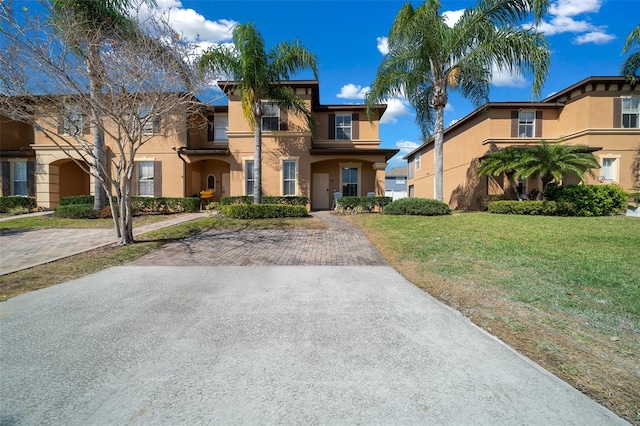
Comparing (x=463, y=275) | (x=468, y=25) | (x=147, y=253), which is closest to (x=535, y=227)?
(x=463, y=275)

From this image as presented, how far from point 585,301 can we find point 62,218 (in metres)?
18.4

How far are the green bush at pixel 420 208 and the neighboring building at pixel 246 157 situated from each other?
13.6 feet

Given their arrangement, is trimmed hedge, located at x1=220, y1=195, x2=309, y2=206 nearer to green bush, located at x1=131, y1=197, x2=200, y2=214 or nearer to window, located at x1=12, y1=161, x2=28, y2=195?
green bush, located at x1=131, y1=197, x2=200, y2=214

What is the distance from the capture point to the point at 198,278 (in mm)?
5578

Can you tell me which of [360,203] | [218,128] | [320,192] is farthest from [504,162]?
[218,128]

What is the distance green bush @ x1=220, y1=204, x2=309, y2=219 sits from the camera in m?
13.3

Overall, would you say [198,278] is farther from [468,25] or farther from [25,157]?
[25,157]

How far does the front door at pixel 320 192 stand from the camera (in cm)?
1959

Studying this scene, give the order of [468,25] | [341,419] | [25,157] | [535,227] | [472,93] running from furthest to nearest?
[25,157]
[472,93]
[468,25]
[535,227]
[341,419]

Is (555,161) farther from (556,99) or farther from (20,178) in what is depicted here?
(20,178)

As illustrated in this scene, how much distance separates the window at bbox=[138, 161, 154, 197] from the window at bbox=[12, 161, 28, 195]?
7.65 meters

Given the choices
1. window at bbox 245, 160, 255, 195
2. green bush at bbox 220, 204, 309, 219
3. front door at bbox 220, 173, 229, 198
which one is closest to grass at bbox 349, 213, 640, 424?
green bush at bbox 220, 204, 309, 219

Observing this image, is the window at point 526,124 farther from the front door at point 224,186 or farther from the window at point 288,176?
the front door at point 224,186

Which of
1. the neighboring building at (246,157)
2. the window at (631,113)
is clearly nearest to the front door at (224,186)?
the neighboring building at (246,157)
